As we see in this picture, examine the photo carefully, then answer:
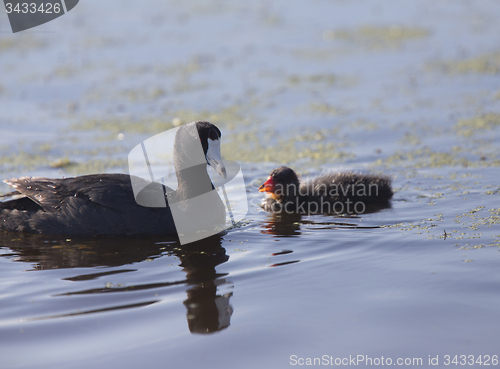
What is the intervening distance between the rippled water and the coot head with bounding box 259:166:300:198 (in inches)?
10.7

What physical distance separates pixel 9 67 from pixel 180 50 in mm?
3460

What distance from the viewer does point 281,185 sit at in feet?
18.6

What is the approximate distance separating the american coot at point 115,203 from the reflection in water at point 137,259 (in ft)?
0.34

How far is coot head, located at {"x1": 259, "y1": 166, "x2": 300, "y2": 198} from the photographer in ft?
18.6

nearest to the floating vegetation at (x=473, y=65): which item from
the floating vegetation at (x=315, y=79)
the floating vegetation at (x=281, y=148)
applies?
the floating vegetation at (x=315, y=79)

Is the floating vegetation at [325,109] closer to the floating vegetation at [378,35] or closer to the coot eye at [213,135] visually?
the floating vegetation at [378,35]

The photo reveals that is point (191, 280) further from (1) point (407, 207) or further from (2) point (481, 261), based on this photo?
(1) point (407, 207)

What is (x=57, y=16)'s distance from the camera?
14750mm

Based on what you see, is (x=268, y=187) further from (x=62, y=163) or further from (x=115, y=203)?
(x=62, y=163)

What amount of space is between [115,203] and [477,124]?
212 inches

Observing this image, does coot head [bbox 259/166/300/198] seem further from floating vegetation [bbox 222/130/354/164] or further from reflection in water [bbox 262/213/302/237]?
floating vegetation [bbox 222/130/354/164]

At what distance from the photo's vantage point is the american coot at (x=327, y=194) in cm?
567

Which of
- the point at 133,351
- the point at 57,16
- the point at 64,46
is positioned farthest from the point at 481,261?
the point at 57,16

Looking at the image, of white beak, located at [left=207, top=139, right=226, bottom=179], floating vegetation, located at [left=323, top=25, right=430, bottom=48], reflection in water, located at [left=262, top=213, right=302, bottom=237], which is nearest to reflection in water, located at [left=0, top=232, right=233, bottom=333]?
reflection in water, located at [left=262, top=213, right=302, bottom=237]
